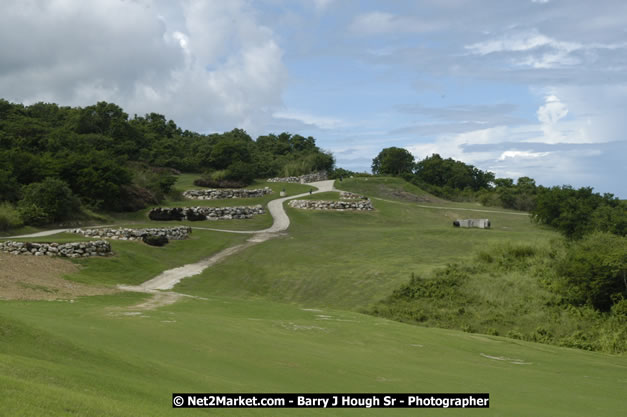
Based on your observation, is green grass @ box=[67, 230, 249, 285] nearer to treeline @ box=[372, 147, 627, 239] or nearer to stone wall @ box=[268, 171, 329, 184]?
treeline @ box=[372, 147, 627, 239]

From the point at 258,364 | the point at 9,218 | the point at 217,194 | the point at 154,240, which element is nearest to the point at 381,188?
the point at 217,194

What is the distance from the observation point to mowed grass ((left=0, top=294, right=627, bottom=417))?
709 cm

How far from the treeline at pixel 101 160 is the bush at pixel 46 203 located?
0.20ft

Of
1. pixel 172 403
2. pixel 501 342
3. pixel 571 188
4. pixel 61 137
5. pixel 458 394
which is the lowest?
pixel 501 342

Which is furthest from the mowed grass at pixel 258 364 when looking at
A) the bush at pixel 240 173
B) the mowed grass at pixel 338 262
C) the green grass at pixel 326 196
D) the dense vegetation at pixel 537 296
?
the bush at pixel 240 173

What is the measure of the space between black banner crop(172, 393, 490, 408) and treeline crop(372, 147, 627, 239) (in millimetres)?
31588

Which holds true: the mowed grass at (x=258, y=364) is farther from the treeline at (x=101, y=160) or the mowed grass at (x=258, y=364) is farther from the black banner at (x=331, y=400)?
the treeline at (x=101, y=160)

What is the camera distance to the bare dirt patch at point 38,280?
20.0m

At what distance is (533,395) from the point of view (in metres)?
11.3

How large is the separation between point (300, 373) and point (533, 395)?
4975mm

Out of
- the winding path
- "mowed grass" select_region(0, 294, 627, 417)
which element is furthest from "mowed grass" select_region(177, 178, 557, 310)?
"mowed grass" select_region(0, 294, 627, 417)

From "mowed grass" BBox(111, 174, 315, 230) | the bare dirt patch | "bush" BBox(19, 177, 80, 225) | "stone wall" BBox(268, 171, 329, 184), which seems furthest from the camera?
"stone wall" BBox(268, 171, 329, 184)

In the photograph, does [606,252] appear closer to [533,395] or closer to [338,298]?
[338,298]

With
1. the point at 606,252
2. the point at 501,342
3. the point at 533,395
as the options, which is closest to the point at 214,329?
the point at 533,395
